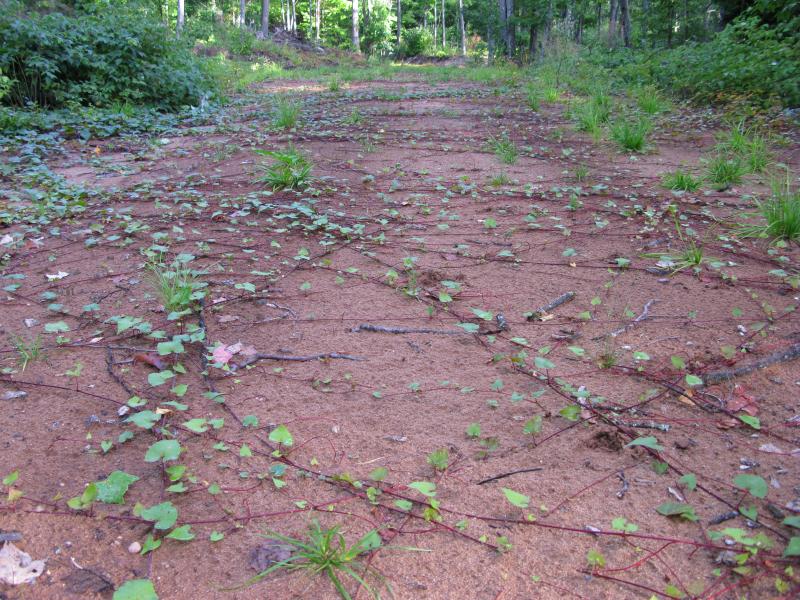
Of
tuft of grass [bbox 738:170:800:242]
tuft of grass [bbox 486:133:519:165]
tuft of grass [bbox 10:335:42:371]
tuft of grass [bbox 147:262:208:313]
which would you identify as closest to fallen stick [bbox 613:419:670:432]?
tuft of grass [bbox 147:262:208:313]

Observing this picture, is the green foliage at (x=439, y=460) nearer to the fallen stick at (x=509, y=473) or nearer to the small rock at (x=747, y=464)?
the fallen stick at (x=509, y=473)

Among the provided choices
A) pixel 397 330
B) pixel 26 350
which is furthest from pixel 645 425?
pixel 26 350

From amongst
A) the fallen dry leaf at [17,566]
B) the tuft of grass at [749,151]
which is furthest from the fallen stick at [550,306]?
the tuft of grass at [749,151]

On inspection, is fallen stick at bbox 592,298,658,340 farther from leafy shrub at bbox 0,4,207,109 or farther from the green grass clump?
leafy shrub at bbox 0,4,207,109

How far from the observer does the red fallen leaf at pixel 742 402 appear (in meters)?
1.86

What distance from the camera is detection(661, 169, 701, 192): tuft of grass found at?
415 centimetres

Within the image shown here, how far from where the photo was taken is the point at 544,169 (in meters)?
4.99

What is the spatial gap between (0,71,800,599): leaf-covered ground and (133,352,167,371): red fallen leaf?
0.02 meters

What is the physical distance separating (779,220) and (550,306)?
163cm

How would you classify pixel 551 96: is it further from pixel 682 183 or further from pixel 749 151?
pixel 682 183

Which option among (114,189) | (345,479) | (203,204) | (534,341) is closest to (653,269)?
(534,341)

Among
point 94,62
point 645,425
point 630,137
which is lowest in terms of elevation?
point 645,425

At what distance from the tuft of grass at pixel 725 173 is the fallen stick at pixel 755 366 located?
2.42 meters

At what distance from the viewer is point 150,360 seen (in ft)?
7.24
